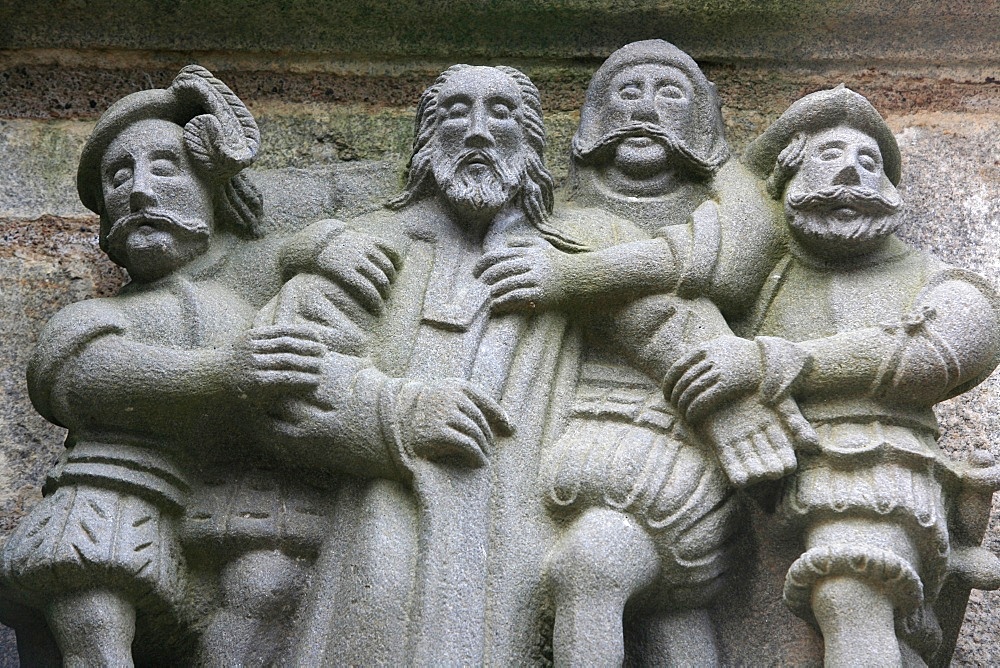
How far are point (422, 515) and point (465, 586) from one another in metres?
0.18

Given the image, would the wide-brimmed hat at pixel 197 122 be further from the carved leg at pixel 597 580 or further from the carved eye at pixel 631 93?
the carved leg at pixel 597 580

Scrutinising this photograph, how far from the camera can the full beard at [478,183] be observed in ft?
13.0

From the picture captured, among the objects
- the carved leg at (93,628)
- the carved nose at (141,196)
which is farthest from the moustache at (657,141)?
the carved leg at (93,628)

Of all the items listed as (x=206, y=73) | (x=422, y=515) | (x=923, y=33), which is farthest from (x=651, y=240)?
(x=923, y=33)

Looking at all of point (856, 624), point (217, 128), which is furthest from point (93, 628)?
point (856, 624)

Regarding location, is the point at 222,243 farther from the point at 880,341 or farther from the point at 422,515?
the point at 880,341

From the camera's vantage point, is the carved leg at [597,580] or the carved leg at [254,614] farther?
the carved leg at [254,614]

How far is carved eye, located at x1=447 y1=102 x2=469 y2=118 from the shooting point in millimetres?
4078

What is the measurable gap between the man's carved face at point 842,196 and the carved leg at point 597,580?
846mm

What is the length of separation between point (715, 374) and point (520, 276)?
52 centimetres

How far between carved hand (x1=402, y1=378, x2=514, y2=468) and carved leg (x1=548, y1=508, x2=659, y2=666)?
0.27 meters

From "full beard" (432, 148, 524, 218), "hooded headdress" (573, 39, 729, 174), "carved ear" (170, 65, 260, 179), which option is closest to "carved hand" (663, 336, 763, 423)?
"full beard" (432, 148, 524, 218)

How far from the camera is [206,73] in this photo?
161 inches

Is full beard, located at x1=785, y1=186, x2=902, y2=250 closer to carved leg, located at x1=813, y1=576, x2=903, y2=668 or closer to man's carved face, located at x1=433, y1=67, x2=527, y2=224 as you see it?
man's carved face, located at x1=433, y1=67, x2=527, y2=224
